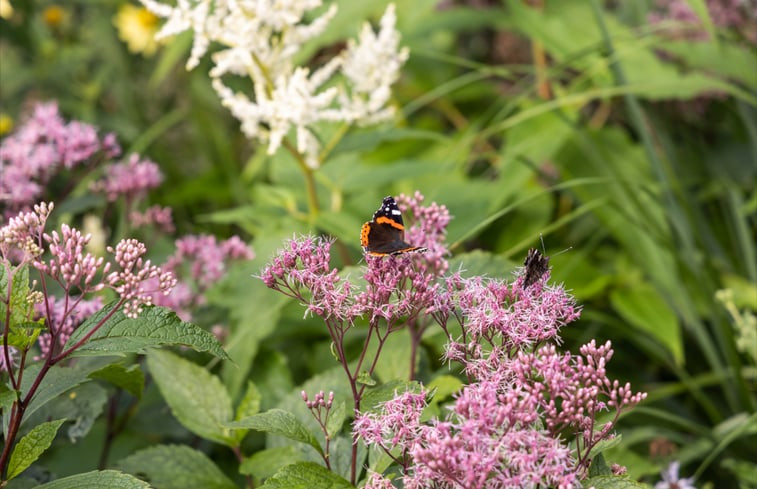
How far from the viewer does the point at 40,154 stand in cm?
165

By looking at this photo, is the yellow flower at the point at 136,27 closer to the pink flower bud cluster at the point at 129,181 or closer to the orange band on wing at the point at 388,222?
the pink flower bud cluster at the point at 129,181

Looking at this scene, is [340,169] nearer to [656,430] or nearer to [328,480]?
[656,430]

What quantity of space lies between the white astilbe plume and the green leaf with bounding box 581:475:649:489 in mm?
867

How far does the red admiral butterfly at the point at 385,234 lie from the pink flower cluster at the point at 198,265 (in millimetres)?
733

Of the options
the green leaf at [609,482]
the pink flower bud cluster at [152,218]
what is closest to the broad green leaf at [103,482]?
the green leaf at [609,482]

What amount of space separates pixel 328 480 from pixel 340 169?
1077 millimetres

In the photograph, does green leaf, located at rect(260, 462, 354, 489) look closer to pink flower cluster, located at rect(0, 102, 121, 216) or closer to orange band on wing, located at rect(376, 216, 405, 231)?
orange band on wing, located at rect(376, 216, 405, 231)

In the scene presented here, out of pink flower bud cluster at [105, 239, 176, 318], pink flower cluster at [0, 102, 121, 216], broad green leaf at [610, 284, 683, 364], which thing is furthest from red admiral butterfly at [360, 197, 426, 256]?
broad green leaf at [610, 284, 683, 364]

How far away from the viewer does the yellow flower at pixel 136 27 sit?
3.55 m

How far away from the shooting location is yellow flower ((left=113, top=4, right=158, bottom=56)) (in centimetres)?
355

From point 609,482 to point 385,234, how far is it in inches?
15.0

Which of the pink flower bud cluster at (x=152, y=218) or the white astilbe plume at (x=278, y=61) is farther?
the pink flower bud cluster at (x=152, y=218)

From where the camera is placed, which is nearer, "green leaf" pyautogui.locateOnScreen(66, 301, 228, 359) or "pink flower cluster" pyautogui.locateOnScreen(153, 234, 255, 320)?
"green leaf" pyautogui.locateOnScreen(66, 301, 228, 359)

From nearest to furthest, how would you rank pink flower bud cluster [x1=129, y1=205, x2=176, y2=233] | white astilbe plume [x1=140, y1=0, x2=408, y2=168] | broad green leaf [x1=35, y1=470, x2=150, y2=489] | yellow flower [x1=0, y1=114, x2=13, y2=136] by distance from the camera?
broad green leaf [x1=35, y1=470, x2=150, y2=489] < white astilbe plume [x1=140, y1=0, x2=408, y2=168] < pink flower bud cluster [x1=129, y1=205, x2=176, y2=233] < yellow flower [x1=0, y1=114, x2=13, y2=136]
